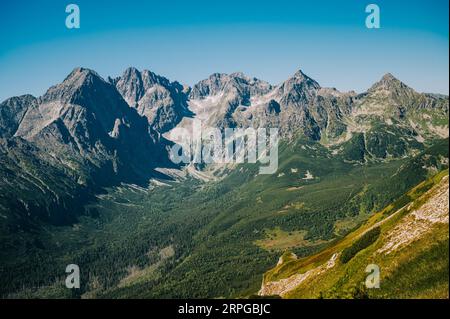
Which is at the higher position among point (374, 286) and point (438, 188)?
point (438, 188)

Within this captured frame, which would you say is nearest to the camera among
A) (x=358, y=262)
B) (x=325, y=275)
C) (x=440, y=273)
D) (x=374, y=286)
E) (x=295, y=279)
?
(x=440, y=273)

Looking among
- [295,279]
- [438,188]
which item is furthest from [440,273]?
[295,279]
